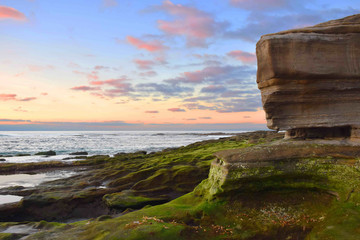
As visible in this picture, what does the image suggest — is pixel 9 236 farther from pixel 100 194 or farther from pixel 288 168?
pixel 288 168

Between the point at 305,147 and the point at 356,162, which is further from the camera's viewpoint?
the point at 305,147

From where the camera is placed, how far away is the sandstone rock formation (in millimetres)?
12062

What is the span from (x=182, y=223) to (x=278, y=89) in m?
8.12

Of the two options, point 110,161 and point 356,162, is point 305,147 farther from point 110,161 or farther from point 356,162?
point 110,161

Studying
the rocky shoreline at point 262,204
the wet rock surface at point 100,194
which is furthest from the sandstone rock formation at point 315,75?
the wet rock surface at point 100,194

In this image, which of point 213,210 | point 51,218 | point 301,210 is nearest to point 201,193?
point 213,210

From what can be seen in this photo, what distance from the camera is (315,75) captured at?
39.7 feet

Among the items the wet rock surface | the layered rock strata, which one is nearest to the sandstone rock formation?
the layered rock strata

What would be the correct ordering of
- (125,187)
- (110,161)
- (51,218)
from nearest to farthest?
(51,218)
(125,187)
(110,161)

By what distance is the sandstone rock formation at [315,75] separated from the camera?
12062 mm

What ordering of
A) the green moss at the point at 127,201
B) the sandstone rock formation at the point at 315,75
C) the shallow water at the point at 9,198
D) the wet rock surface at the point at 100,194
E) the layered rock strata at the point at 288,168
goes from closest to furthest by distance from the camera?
the layered rock strata at the point at 288,168
the sandstone rock formation at the point at 315,75
the green moss at the point at 127,201
the wet rock surface at the point at 100,194
the shallow water at the point at 9,198

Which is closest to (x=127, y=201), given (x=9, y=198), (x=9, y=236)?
(x=9, y=236)

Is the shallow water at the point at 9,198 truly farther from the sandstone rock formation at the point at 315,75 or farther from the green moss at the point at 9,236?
the sandstone rock formation at the point at 315,75

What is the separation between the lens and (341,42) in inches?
479
